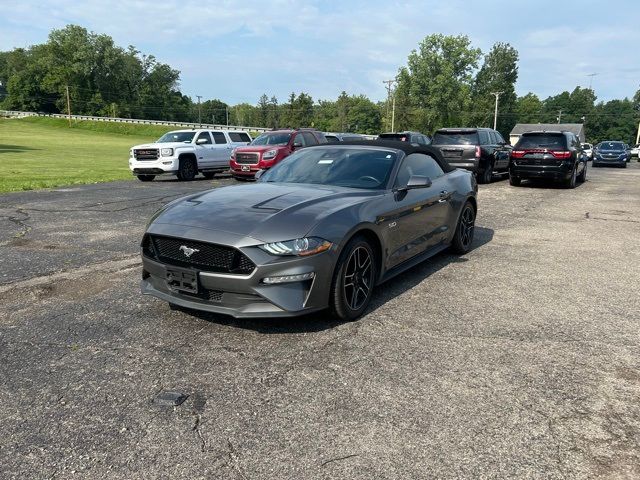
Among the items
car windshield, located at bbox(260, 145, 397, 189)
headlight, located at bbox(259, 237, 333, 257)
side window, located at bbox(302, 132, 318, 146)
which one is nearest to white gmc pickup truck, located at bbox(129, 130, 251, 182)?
side window, located at bbox(302, 132, 318, 146)

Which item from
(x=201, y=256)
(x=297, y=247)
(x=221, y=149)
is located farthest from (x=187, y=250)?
(x=221, y=149)

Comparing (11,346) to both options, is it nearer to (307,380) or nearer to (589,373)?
(307,380)

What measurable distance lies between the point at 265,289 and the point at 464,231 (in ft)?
12.8

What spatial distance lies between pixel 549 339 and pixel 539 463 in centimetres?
168

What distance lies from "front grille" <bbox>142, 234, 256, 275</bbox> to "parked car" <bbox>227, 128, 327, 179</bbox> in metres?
11.9

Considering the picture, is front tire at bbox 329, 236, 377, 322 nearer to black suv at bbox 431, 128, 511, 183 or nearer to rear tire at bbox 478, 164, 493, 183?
black suv at bbox 431, 128, 511, 183

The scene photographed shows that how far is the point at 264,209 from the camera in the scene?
4.08 m

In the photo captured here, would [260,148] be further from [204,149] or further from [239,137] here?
[239,137]

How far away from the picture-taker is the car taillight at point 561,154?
15134 millimetres

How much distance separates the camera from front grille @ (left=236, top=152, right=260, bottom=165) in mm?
16391

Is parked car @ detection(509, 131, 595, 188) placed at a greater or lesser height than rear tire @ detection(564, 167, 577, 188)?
greater

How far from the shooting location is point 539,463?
95.6 inches

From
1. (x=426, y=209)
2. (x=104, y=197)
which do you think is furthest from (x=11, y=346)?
(x=104, y=197)

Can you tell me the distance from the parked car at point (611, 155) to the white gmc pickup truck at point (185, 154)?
23421 mm
